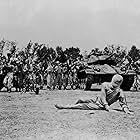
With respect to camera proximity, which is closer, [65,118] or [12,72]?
[65,118]

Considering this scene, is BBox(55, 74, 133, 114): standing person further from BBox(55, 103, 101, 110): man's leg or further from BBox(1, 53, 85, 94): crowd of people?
BBox(1, 53, 85, 94): crowd of people

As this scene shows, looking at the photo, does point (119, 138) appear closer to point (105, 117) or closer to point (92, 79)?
point (105, 117)

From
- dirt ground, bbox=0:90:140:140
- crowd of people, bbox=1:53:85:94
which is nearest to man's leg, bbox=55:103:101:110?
dirt ground, bbox=0:90:140:140

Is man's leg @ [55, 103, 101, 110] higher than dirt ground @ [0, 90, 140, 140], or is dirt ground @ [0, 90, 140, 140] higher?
man's leg @ [55, 103, 101, 110]

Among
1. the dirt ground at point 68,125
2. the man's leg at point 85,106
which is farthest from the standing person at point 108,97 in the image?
the dirt ground at point 68,125

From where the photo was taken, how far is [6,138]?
6168mm

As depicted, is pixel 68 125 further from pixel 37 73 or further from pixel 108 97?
pixel 37 73

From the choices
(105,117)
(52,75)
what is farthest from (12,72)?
(105,117)

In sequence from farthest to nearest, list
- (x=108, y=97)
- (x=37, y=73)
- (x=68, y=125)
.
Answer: (x=37, y=73) < (x=108, y=97) < (x=68, y=125)

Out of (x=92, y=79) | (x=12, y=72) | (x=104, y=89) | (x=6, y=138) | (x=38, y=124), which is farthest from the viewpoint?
(x=92, y=79)

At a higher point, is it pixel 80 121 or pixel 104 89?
pixel 104 89

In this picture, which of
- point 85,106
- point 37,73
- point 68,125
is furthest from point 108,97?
point 37,73

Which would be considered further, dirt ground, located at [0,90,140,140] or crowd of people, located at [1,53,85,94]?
crowd of people, located at [1,53,85,94]

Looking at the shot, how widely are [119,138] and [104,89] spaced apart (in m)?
3.17
